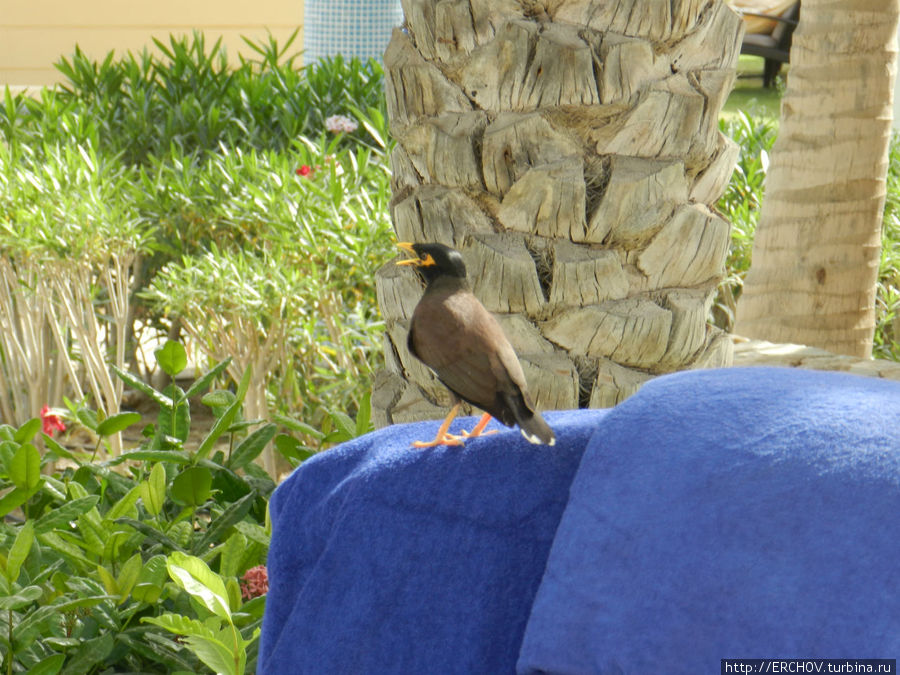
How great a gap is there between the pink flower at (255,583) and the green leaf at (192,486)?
0.65ft

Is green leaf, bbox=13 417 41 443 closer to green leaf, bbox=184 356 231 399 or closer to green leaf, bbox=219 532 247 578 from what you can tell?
green leaf, bbox=184 356 231 399

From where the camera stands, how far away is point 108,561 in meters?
1.86

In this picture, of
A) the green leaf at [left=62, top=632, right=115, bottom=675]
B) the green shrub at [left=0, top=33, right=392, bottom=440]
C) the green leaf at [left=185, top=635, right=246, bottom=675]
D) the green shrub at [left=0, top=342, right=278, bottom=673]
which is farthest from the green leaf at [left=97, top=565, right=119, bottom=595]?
the green shrub at [left=0, top=33, right=392, bottom=440]

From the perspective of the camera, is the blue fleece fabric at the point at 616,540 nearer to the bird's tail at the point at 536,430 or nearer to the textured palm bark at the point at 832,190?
the bird's tail at the point at 536,430

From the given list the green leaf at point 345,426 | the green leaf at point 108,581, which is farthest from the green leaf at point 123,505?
the green leaf at point 345,426

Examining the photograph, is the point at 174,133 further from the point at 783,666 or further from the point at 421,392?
the point at 783,666

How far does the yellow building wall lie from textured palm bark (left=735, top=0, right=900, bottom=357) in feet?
32.7

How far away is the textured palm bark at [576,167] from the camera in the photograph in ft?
6.42

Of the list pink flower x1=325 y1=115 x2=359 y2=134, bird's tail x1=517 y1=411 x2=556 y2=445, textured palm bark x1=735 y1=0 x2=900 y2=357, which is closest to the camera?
bird's tail x1=517 y1=411 x2=556 y2=445

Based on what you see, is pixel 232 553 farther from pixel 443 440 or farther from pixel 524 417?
pixel 524 417

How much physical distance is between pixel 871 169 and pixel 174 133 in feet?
11.6

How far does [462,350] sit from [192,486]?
2.57 ft

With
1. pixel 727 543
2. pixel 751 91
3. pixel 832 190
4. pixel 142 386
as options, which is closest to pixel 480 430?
pixel 727 543

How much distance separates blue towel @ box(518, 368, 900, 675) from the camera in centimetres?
115
